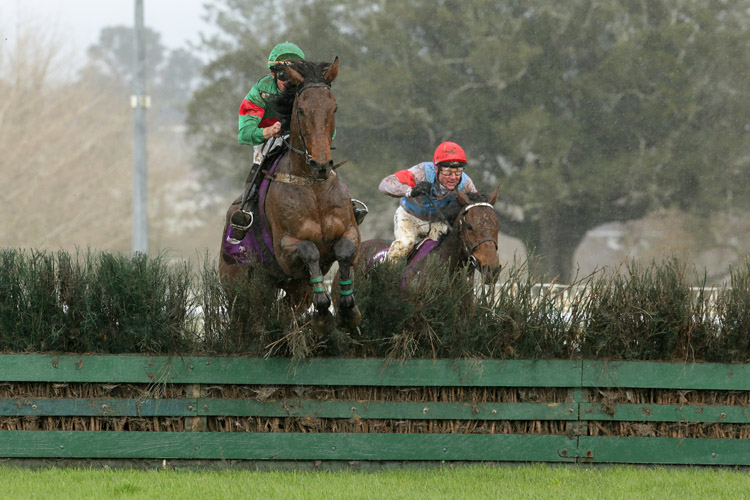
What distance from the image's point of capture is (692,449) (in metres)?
5.88

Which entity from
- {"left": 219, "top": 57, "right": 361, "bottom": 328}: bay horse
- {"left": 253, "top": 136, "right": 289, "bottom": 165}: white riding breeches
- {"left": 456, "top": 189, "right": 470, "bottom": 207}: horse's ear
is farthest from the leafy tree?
{"left": 219, "top": 57, "right": 361, "bottom": 328}: bay horse

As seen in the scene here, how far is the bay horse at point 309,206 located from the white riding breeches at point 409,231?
149 cm

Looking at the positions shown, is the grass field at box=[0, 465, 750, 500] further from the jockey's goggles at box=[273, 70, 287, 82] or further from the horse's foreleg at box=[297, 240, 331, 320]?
A: the jockey's goggles at box=[273, 70, 287, 82]

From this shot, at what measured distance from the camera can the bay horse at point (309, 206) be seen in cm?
589

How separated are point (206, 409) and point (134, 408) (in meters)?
0.42

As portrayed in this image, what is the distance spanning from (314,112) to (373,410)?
1804 millimetres

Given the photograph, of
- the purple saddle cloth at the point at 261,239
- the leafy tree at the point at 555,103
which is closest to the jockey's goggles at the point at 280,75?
the purple saddle cloth at the point at 261,239

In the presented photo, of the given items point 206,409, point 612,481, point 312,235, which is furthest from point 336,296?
point 612,481

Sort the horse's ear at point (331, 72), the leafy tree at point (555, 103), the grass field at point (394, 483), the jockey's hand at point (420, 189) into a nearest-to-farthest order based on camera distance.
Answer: the grass field at point (394, 483) → the horse's ear at point (331, 72) → the jockey's hand at point (420, 189) → the leafy tree at point (555, 103)

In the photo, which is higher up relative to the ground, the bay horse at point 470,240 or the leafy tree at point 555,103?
the leafy tree at point 555,103

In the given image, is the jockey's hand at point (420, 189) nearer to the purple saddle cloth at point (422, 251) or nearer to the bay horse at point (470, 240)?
the bay horse at point (470, 240)

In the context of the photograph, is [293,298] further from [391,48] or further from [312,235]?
[391,48]

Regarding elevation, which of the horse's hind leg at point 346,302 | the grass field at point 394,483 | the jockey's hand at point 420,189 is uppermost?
the jockey's hand at point 420,189

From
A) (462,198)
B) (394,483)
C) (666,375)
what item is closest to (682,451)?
(666,375)
